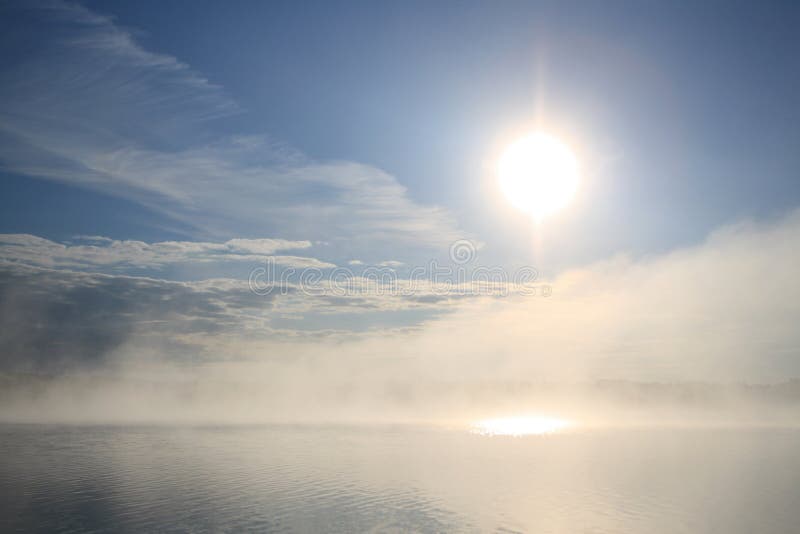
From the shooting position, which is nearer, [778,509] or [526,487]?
[778,509]

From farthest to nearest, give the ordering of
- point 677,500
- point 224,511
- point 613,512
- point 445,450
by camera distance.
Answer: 1. point 445,450
2. point 677,500
3. point 613,512
4. point 224,511

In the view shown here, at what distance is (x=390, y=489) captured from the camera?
179ft

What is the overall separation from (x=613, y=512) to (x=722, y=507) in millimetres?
10772

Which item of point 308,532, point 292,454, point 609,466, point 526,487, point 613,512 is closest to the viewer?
point 308,532

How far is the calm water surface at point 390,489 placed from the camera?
40.3 meters

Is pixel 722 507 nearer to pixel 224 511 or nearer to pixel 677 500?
pixel 677 500

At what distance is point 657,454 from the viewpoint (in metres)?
89.2

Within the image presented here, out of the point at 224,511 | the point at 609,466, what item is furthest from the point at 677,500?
the point at 224,511

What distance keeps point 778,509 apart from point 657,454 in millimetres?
44847

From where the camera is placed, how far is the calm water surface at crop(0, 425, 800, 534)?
1586 inches

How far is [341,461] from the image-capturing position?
3034 inches

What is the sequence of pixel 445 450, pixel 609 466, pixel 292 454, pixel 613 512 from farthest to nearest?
pixel 445 450 → pixel 292 454 → pixel 609 466 → pixel 613 512

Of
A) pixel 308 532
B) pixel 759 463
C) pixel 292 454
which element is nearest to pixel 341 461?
pixel 292 454

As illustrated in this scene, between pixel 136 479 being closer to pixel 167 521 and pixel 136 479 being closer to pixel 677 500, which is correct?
pixel 167 521
